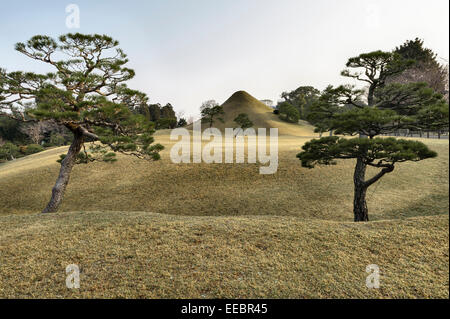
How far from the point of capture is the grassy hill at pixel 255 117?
45.2 m

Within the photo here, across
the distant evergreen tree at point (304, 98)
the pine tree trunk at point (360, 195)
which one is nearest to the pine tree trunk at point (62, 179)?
the pine tree trunk at point (360, 195)

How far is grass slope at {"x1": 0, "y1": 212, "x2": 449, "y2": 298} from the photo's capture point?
3.12 m

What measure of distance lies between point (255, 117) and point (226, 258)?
171 feet

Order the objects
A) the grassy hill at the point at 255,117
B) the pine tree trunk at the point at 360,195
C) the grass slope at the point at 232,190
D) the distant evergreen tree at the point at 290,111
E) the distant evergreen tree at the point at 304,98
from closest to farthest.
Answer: the pine tree trunk at the point at 360,195, the grass slope at the point at 232,190, the grassy hill at the point at 255,117, the distant evergreen tree at the point at 290,111, the distant evergreen tree at the point at 304,98

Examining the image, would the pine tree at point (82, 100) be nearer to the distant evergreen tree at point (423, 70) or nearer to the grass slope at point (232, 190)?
the grass slope at point (232, 190)

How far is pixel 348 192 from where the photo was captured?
11047mm

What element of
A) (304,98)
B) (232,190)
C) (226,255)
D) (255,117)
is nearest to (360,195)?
(232,190)

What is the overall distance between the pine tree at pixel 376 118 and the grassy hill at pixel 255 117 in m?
34.0

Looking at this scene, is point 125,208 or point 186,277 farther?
point 125,208

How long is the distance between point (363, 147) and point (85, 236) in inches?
311
